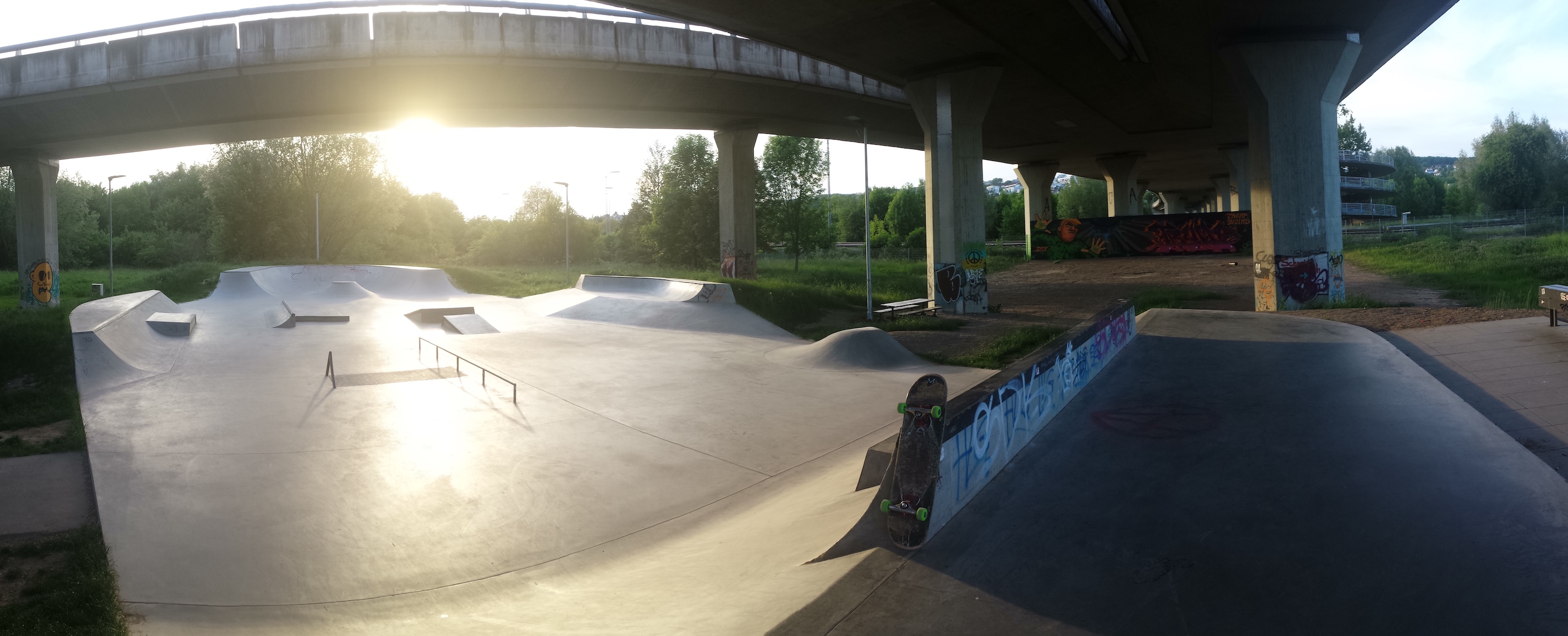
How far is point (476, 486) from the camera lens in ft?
30.0

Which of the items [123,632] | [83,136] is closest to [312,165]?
[83,136]

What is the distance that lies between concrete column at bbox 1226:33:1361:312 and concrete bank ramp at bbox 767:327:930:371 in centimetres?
905

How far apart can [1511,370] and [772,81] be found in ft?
75.5

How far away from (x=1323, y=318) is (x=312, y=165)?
213 feet

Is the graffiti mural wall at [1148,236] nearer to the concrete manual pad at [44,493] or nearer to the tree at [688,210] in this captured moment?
the tree at [688,210]

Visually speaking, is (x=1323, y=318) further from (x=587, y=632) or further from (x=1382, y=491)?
(x=587, y=632)

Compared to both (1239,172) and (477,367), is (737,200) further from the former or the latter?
(1239,172)

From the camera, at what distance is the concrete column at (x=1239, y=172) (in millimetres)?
47781

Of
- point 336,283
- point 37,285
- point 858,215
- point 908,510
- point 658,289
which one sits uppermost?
point 858,215

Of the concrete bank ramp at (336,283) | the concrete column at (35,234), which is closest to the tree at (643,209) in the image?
the concrete bank ramp at (336,283)

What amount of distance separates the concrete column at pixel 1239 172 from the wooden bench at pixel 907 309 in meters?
32.3

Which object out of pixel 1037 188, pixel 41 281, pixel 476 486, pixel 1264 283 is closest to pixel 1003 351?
pixel 1264 283

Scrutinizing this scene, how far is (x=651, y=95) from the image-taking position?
1176 inches

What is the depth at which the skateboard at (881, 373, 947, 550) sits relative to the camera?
17.8ft
